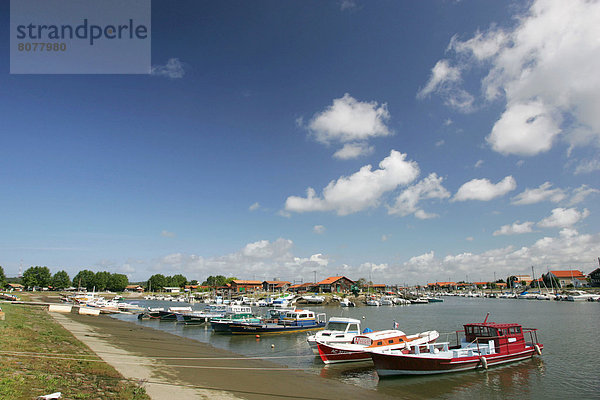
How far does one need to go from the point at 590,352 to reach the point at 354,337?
25312 millimetres

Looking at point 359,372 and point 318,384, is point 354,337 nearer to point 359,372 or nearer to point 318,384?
point 359,372

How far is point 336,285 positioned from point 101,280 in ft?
456

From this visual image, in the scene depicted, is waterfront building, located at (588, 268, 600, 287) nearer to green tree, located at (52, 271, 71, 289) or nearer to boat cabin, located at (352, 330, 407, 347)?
boat cabin, located at (352, 330, 407, 347)

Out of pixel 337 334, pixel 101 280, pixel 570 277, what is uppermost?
pixel 337 334

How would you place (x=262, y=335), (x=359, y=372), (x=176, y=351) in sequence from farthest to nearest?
(x=262, y=335) < (x=176, y=351) < (x=359, y=372)

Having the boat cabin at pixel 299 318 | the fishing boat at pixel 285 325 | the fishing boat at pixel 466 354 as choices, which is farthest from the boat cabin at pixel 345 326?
the boat cabin at pixel 299 318

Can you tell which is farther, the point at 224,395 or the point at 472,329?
the point at 472,329

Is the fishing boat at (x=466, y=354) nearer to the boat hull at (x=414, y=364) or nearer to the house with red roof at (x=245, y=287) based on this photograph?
the boat hull at (x=414, y=364)

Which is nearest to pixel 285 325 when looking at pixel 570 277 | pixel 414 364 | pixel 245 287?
pixel 414 364

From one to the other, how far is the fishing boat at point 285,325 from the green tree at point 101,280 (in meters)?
183

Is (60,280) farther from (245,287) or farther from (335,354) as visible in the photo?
(335,354)

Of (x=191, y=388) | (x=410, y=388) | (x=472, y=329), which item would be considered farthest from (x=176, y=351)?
(x=472, y=329)

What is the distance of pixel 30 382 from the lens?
47.3 feet

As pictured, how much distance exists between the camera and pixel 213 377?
872 inches
